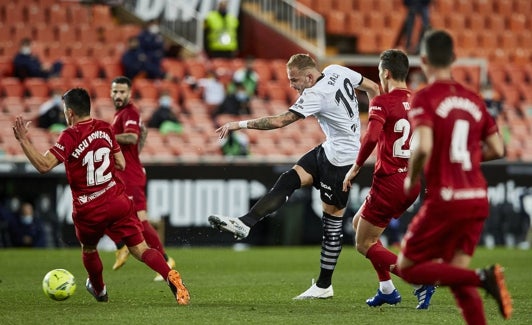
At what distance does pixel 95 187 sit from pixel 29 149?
3.16ft

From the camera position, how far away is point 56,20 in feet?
82.2

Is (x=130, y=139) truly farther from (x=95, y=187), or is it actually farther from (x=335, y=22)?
(x=335, y=22)

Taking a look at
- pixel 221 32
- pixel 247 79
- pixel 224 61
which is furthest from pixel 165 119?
pixel 221 32

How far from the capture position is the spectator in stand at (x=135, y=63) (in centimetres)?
2280

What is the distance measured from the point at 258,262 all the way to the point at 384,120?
7.30m

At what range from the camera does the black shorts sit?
1034 cm

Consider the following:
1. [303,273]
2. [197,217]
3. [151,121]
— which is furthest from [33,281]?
[151,121]

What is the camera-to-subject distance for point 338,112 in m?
10.3

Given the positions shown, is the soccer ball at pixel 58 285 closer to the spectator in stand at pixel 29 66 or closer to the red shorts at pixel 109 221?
the red shorts at pixel 109 221

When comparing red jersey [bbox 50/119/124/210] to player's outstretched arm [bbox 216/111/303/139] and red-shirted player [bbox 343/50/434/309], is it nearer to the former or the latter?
player's outstretched arm [bbox 216/111/303/139]

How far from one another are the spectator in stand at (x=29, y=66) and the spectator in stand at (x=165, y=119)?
9.19 ft

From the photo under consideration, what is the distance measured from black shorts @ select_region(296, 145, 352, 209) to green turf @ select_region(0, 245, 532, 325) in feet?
3.21

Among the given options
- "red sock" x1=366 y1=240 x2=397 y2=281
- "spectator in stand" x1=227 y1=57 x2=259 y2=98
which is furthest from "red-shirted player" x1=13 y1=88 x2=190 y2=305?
"spectator in stand" x1=227 y1=57 x2=259 y2=98

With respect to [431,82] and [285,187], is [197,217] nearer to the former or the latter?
[285,187]
